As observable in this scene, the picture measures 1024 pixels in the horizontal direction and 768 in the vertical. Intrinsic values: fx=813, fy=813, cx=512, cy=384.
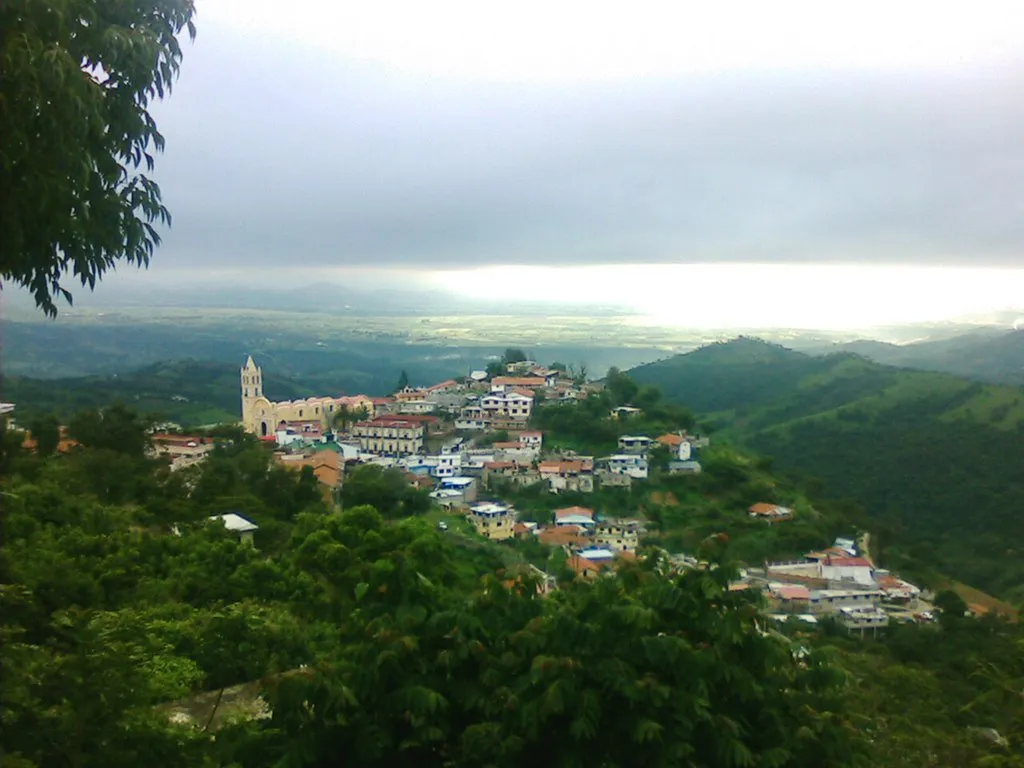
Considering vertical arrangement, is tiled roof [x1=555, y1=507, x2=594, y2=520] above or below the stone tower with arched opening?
below

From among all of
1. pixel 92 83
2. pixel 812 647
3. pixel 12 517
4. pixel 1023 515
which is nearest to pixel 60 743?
pixel 92 83

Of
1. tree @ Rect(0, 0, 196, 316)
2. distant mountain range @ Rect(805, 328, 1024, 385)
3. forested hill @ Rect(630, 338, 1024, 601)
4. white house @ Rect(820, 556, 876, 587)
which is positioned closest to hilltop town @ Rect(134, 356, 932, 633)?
white house @ Rect(820, 556, 876, 587)

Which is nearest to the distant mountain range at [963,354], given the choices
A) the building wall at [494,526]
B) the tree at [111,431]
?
the building wall at [494,526]

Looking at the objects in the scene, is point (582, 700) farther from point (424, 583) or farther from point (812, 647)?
point (812, 647)

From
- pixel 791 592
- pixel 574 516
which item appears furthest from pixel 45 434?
pixel 791 592

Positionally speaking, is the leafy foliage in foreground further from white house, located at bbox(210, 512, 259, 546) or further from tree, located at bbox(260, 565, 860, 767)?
white house, located at bbox(210, 512, 259, 546)

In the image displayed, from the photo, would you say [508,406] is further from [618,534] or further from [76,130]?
[76,130]

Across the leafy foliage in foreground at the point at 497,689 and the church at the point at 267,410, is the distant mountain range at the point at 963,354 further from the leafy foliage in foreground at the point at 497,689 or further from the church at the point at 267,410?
the leafy foliage in foreground at the point at 497,689
